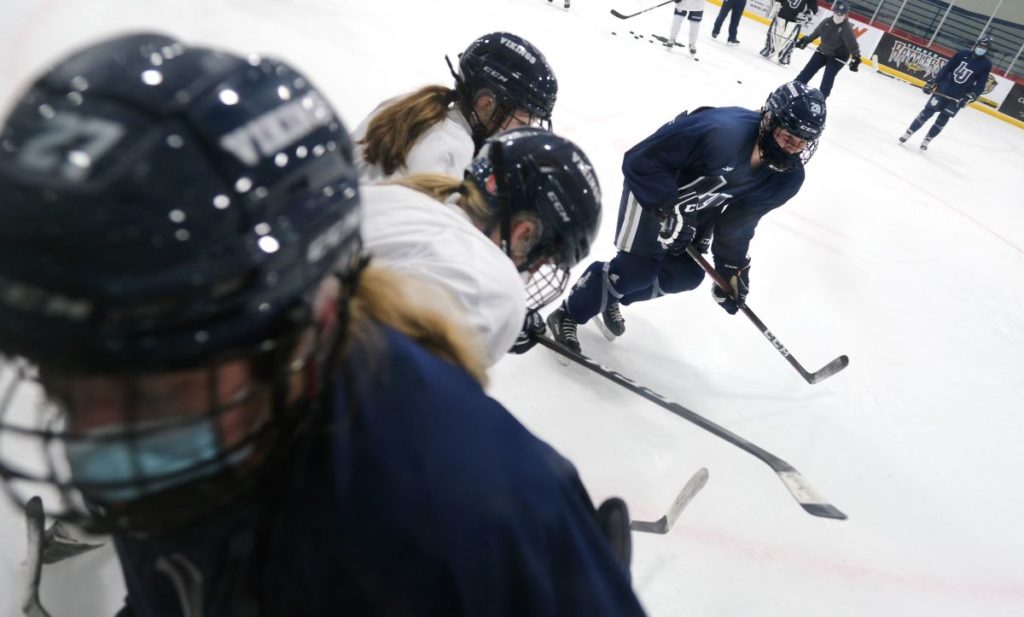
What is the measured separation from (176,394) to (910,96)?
11.6m

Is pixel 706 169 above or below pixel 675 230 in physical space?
above

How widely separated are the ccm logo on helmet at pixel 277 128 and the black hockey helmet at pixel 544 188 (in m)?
0.71

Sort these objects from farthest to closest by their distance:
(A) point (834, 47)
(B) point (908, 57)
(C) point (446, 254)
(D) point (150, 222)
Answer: (B) point (908, 57) < (A) point (834, 47) < (C) point (446, 254) < (D) point (150, 222)

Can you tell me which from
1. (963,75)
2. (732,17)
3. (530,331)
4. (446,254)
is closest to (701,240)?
(530,331)

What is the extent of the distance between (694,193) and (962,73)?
6734 mm

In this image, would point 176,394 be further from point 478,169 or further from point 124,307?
point 478,169

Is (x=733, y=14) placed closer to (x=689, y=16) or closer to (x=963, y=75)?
(x=689, y=16)

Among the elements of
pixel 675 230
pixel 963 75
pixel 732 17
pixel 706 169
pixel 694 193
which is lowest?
pixel 675 230

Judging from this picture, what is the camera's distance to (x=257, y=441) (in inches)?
17.7

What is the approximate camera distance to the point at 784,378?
263 cm

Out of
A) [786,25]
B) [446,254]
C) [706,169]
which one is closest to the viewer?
[446,254]

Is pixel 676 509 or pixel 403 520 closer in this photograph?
pixel 403 520

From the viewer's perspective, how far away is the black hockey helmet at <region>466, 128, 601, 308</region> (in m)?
1.18

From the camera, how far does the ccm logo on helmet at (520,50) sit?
1.77 meters
